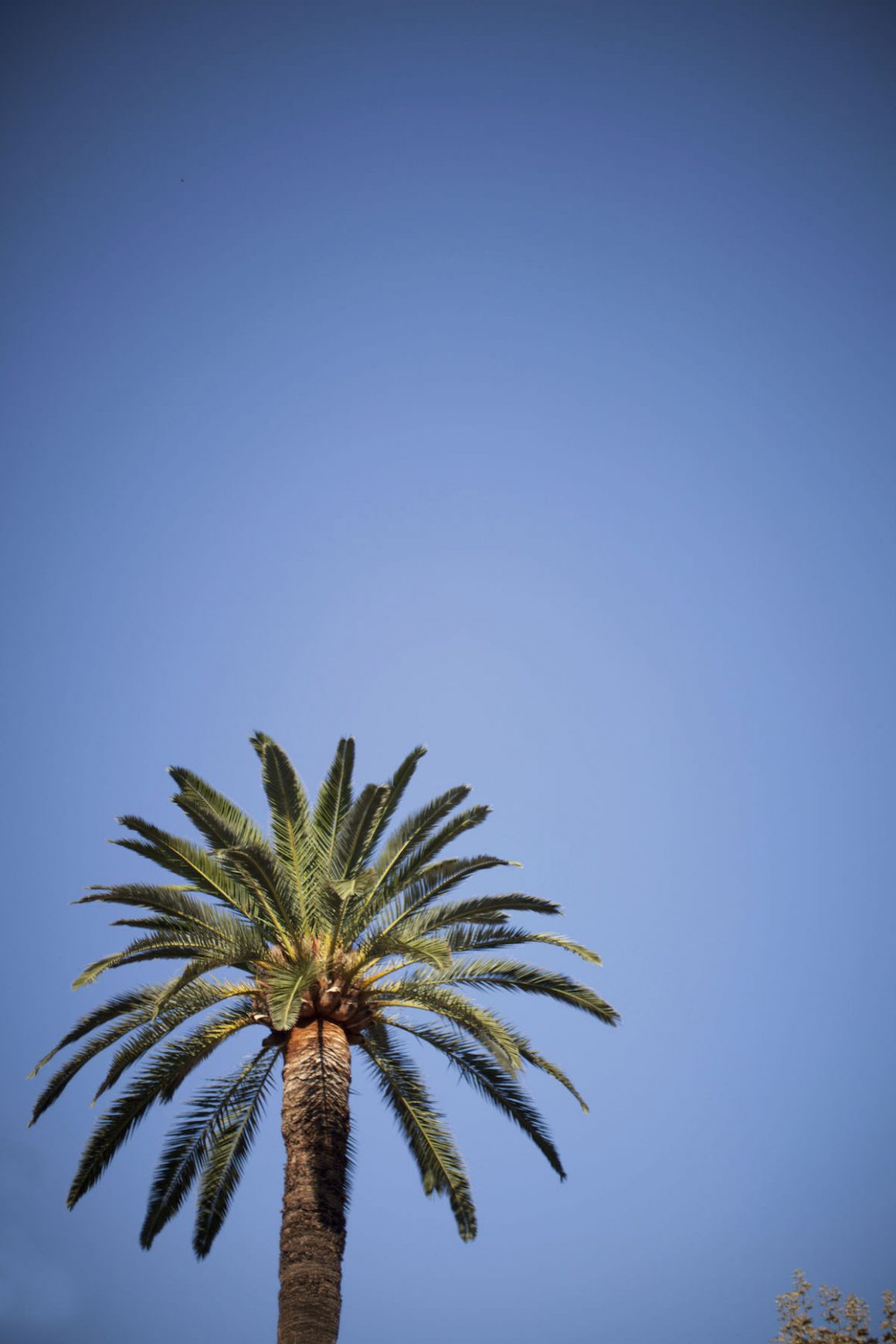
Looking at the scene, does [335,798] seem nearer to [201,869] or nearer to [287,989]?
[201,869]

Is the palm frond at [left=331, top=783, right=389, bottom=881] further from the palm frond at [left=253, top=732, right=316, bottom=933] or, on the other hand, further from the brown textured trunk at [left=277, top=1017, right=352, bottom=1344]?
the brown textured trunk at [left=277, top=1017, right=352, bottom=1344]

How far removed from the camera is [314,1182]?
41.8 feet

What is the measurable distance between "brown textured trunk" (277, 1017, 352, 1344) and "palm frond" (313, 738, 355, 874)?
267 centimetres

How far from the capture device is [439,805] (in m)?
15.5

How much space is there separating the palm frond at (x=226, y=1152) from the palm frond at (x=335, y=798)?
3.05m

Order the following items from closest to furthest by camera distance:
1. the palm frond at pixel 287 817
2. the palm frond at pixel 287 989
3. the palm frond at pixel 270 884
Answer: the palm frond at pixel 287 989 < the palm frond at pixel 270 884 < the palm frond at pixel 287 817

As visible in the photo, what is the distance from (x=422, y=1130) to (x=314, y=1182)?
2186mm

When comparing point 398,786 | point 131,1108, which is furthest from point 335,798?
point 131,1108

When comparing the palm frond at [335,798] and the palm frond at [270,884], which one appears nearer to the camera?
the palm frond at [270,884]

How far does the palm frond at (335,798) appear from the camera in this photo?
1546 centimetres

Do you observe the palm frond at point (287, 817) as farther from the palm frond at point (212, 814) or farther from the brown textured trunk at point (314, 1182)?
the brown textured trunk at point (314, 1182)

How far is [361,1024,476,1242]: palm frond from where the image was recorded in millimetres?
14305

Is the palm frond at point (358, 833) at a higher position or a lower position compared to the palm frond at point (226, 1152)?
higher

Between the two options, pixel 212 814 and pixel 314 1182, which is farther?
pixel 212 814
